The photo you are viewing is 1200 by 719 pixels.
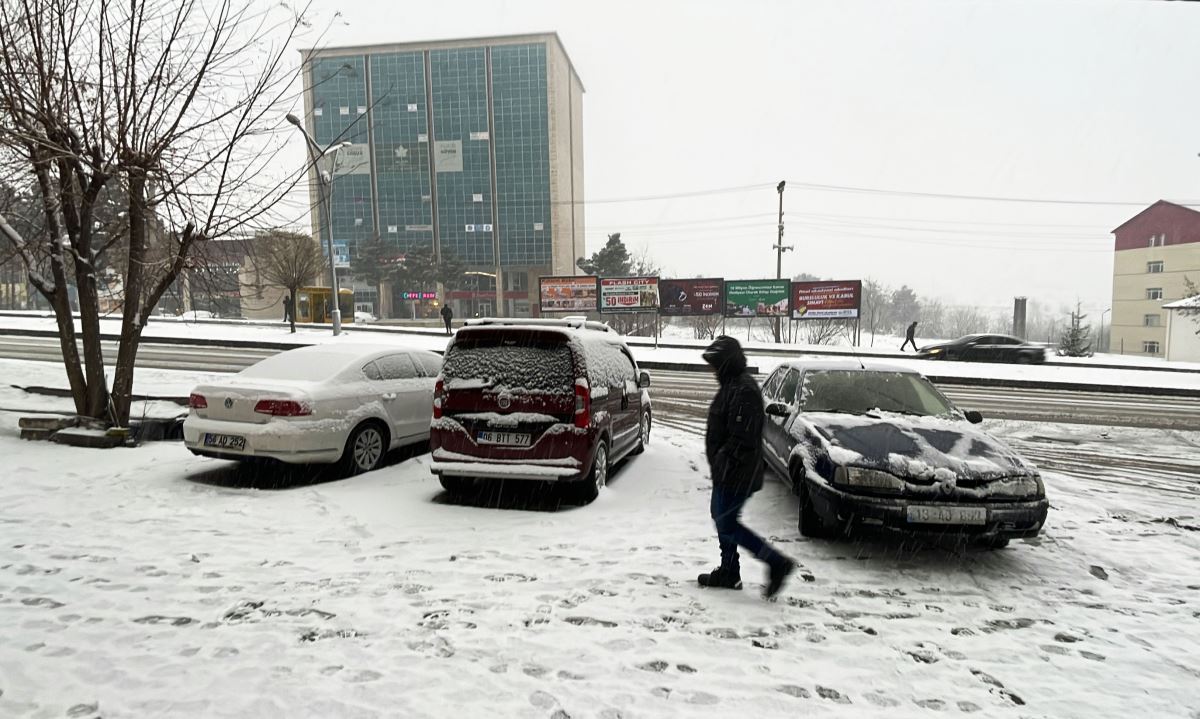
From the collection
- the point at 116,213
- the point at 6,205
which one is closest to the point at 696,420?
the point at 116,213

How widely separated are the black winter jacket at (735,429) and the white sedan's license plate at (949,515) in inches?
53.3

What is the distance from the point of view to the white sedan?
20.7 ft

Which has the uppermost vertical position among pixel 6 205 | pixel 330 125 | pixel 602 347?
pixel 330 125

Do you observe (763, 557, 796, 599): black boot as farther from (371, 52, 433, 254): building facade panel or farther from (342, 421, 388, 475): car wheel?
Result: (371, 52, 433, 254): building facade panel

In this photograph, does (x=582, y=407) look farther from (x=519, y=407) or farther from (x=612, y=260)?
(x=612, y=260)

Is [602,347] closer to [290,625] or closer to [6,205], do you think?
[290,625]

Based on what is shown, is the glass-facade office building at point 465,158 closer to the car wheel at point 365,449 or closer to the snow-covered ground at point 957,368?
the snow-covered ground at point 957,368

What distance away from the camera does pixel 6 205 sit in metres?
9.00

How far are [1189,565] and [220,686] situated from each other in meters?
6.86

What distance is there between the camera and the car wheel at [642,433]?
8.34 meters

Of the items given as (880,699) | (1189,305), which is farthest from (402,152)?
(880,699)

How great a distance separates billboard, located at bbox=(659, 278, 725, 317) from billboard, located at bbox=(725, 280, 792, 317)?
0.61 meters

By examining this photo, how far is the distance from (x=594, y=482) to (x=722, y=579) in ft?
7.22

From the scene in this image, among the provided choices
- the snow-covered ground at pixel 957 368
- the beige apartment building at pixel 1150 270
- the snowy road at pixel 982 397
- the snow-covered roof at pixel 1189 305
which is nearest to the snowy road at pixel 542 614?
the snowy road at pixel 982 397
